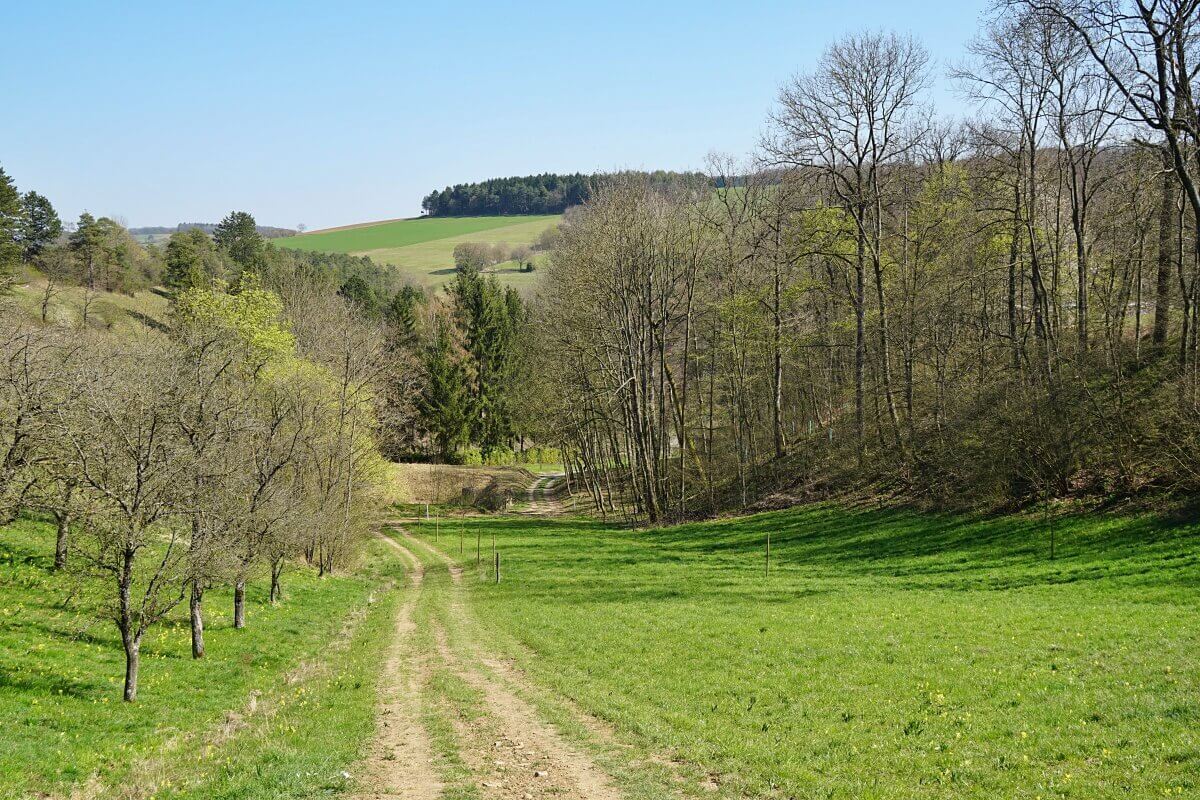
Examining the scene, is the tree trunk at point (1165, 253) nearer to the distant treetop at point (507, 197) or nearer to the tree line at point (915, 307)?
the tree line at point (915, 307)

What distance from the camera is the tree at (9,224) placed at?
2601 inches

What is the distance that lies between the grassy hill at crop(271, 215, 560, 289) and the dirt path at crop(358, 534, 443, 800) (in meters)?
105

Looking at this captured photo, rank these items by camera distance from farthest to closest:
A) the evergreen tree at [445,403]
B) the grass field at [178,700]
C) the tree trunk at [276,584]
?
the evergreen tree at [445,403] < the tree trunk at [276,584] < the grass field at [178,700]

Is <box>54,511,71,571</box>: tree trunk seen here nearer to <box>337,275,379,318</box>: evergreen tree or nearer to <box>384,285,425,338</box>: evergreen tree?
<box>384,285,425,338</box>: evergreen tree

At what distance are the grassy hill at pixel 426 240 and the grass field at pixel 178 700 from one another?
101 meters

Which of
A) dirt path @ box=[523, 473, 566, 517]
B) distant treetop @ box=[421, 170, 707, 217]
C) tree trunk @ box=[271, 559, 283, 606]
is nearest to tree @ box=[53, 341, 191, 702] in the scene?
tree trunk @ box=[271, 559, 283, 606]

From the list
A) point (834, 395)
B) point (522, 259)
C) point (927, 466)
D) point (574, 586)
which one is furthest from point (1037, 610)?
point (522, 259)

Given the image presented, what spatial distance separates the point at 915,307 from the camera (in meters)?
41.0

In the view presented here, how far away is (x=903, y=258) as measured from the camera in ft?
136

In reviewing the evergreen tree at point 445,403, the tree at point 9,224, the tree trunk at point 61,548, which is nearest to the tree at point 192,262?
the tree at point 9,224

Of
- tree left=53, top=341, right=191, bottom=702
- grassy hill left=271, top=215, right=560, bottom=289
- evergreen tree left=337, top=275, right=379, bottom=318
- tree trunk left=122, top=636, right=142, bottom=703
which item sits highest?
grassy hill left=271, top=215, right=560, bottom=289

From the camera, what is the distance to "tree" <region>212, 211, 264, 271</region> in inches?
3984

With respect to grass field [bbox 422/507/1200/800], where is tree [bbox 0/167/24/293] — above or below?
above

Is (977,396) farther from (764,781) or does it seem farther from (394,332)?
(394,332)
